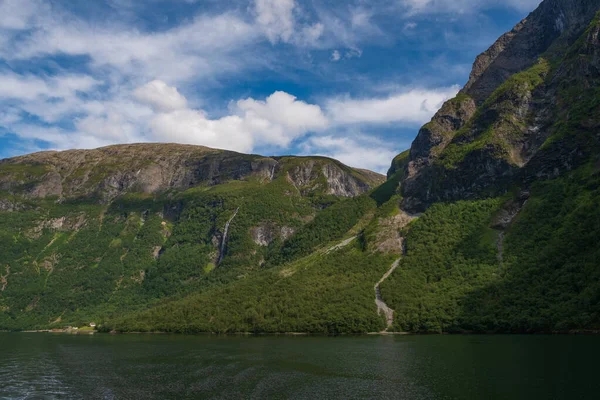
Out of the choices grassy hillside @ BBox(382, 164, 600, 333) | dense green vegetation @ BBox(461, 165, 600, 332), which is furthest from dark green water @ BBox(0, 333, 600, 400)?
grassy hillside @ BBox(382, 164, 600, 333)

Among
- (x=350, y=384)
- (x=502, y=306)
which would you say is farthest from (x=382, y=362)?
(x=502, y=306)

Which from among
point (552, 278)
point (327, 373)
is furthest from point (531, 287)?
point (327, 373)

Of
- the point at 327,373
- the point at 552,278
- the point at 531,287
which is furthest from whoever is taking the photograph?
the point at 531,287

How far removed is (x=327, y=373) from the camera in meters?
79.2

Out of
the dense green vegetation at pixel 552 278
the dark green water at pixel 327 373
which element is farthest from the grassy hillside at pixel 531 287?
the dark green water at pixel 327 373

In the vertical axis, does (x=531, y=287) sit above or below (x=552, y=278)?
below

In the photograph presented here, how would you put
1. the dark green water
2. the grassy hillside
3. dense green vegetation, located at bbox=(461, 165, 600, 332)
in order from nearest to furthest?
1. the dark green water
2. dense green vegetation, located at bbox=(461, 165, 600, 332)
3. the grassy hillside

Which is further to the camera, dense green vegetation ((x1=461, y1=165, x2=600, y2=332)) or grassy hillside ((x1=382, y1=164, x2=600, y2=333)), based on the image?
grassy hillside ((x1=382, y1=164, x2=600, y2=333))

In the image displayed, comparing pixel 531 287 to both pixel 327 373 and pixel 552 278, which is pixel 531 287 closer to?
pixel 552 278

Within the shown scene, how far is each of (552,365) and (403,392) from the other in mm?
28364

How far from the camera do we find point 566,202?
635ft

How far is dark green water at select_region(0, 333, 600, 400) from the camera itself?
61.7m

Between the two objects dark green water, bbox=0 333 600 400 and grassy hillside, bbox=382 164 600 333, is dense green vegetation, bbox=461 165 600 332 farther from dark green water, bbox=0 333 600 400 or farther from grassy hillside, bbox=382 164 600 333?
dark green water, bbox=0 333 600 400

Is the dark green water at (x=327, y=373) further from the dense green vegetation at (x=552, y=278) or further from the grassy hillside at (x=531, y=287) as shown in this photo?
the grassy hillside at (x=531, y=287)
